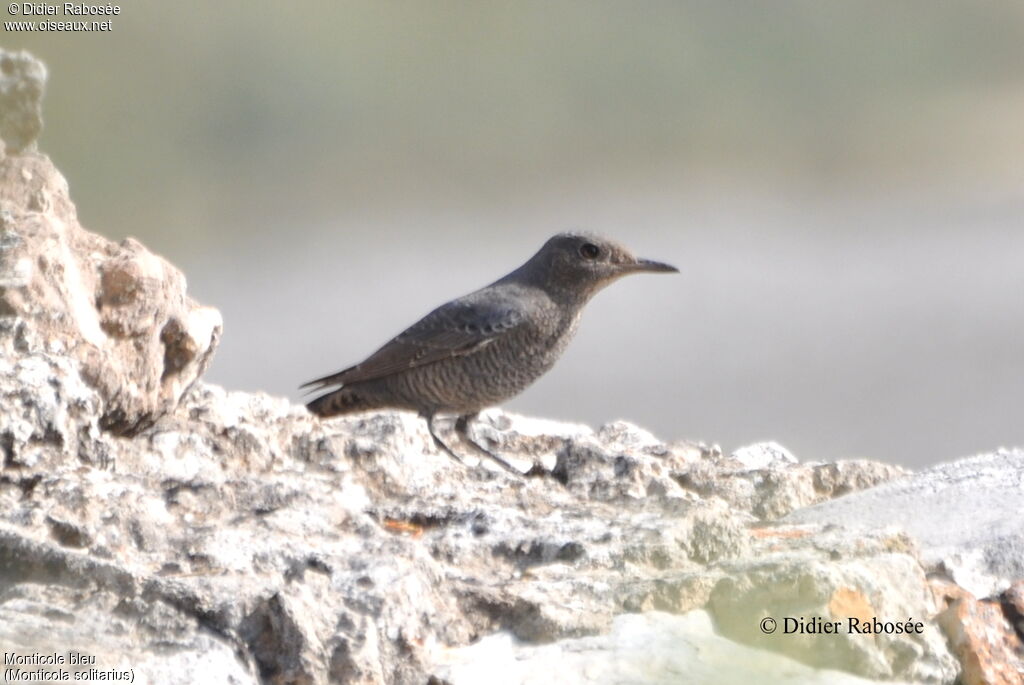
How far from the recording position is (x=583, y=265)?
22.7ft

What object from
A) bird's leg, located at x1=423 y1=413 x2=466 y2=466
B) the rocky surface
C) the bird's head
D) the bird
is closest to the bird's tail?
the bird

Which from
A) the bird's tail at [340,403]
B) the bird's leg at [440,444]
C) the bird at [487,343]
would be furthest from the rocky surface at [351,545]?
the bird's tail at [340,403]

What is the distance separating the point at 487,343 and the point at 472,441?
746mm

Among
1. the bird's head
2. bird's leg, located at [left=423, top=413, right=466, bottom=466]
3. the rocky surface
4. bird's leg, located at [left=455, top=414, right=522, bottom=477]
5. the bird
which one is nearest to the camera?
the rocky surface

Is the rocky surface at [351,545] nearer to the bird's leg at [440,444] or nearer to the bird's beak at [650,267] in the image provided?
the bird's leg at [440,444]

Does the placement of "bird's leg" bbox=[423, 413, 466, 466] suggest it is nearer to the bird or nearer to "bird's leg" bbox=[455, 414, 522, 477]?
the bird

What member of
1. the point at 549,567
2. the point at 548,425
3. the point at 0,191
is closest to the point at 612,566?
the point at 549,567

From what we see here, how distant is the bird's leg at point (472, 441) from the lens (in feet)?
17.1

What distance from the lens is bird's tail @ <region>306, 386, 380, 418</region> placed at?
706 centimetres

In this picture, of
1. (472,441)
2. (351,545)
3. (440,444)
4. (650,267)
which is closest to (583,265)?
(650,267)

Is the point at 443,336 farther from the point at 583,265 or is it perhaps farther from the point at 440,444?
the point at 440,444

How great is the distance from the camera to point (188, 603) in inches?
114

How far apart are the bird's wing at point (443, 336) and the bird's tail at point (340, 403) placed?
6 cm

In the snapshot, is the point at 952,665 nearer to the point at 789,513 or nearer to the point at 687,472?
the point at 789,513
